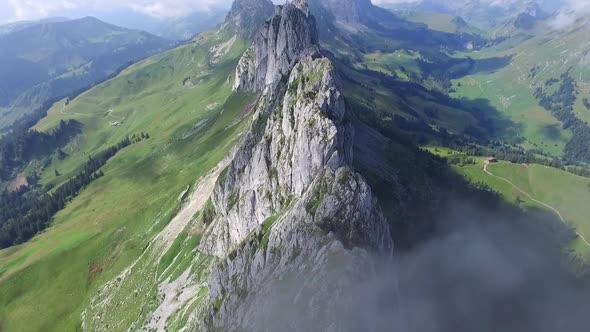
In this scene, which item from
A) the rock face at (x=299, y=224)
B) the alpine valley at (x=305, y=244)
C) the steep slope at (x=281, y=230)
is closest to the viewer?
the rock face at (x=299, y=224)

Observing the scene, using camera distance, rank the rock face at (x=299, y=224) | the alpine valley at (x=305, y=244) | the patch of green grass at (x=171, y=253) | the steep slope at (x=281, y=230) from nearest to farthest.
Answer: the rock face at (x=299, y=224), the steep slope at (x=281, y=230), the alpine valley at (x=305, y=244), the patch of green grass at (x=171, y=253)

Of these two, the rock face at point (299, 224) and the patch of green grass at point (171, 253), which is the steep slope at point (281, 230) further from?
the patch of green grass at point (171, 253)

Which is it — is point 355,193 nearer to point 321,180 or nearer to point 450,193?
point 321,180

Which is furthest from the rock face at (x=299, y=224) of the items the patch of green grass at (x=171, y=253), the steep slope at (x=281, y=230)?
the patch of green grass at (x=171, y=253)

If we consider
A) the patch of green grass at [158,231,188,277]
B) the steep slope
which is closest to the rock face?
the steep slope

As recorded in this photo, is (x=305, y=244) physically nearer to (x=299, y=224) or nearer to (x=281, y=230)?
(x=299, y=224)

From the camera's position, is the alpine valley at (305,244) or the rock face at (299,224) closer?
the rock face at (299,224)

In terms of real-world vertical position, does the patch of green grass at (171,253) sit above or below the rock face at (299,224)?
below

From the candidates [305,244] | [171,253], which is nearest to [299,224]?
[305,244]

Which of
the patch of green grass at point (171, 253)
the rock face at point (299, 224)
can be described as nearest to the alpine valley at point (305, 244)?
the rock face at point (299, 224)
